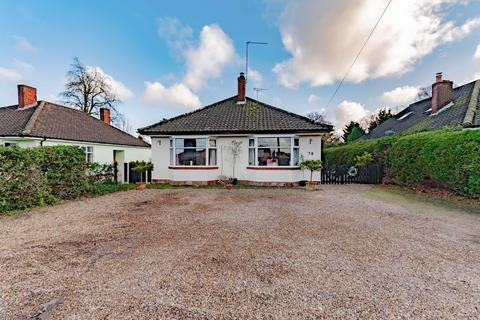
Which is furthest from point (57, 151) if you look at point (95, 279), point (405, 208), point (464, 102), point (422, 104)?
point (422, 104)

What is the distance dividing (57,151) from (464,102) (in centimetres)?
2360

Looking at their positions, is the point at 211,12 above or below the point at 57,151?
above

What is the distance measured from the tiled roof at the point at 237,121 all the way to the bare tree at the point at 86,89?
19.2m

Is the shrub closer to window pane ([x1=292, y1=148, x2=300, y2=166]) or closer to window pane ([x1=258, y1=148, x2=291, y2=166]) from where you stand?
window pane ([x1=258, y1=148, x2=291, y2=166])

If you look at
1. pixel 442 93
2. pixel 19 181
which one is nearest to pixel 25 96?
pixel 19 181

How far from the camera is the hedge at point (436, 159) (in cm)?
714

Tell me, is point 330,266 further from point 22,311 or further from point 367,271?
point 22,311

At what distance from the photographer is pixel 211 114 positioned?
14133 mm

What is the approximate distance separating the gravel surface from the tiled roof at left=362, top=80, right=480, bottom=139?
10553 millimetres

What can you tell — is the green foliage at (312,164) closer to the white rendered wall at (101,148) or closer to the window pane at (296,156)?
the window pane at (296,156)

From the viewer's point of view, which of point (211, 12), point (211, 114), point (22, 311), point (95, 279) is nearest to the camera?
point (22, 311)

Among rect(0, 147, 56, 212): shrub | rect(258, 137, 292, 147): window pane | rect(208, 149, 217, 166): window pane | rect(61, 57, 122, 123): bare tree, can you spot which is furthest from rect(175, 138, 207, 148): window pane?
rect(61, 57, 122, 123): bare tree

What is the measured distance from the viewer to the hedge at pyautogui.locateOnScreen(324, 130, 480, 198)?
7.14m

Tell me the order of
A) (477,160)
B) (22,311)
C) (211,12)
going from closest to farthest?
(22,311), (477,160), (211,12)
